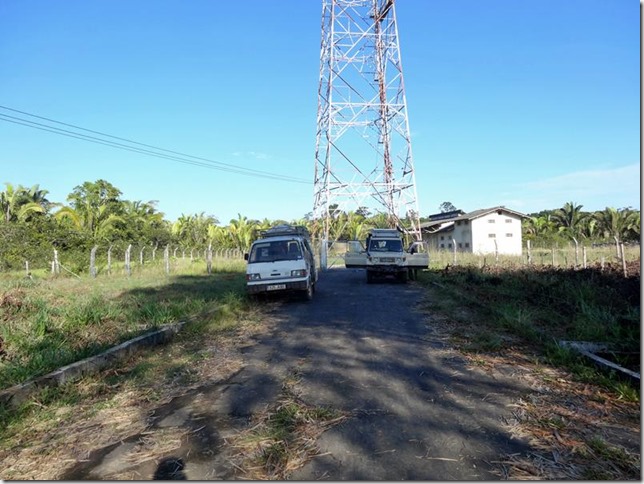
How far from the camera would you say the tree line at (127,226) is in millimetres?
24766

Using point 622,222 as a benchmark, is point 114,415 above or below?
below

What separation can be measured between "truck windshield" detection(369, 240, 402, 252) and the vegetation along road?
10509mm

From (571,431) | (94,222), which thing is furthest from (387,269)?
(94,222)

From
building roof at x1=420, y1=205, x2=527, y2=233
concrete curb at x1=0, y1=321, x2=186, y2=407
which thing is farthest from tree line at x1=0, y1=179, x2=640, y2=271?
concrete curb at x1=0, y1=321, x2=186, y2=407

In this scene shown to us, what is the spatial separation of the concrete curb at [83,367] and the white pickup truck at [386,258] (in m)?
10.8

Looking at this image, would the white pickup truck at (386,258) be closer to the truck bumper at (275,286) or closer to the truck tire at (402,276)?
Result: the truck tire at (402,276)

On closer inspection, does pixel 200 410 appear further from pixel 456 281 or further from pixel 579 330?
pixel 456 281

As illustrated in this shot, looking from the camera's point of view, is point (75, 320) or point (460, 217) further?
point (460, 217)

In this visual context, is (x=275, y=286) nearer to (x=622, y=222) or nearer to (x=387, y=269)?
(x=387, y=269)

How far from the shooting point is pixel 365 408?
15.1 feet

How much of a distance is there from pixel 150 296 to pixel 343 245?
30065mm

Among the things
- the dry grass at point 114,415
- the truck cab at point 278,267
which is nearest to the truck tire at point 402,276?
the truck cab at point 278,267

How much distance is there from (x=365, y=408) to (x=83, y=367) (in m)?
3.98

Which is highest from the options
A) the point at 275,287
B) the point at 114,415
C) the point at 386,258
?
the point at 386,258
